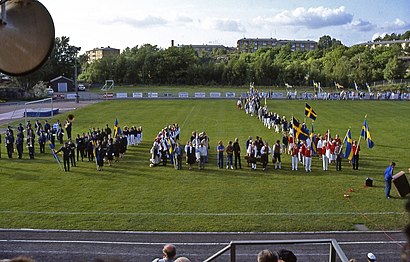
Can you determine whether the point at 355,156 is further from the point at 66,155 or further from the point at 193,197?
the point at 66,155

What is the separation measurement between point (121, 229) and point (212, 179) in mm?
6892

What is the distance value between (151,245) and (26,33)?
34.0 feet

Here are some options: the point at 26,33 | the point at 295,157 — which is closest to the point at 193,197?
the point at 295,157

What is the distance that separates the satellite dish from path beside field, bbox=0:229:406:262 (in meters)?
9.11

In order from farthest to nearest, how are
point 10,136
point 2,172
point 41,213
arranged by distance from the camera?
point 10,136
point 2,172
point 41,213

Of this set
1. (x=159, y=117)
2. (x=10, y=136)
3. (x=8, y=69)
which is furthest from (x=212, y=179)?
(x=159, y=117)

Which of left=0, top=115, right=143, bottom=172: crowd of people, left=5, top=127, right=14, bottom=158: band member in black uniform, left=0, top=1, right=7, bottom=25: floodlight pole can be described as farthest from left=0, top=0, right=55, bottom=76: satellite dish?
left=5, top=127, right=14, bottom=158: band member in black uniform

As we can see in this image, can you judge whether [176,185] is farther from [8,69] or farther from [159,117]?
[159,117]

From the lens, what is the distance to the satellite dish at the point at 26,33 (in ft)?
8.98

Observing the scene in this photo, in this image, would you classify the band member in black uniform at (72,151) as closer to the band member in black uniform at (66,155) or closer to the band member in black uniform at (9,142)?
the band member in black uniform at (66,155)

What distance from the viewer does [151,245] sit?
12.3m

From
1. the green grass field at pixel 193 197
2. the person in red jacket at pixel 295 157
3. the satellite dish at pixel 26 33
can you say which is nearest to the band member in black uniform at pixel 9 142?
the green grass field at pixel 193 197

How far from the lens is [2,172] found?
68.9 ft

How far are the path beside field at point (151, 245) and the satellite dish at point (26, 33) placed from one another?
9109mm
